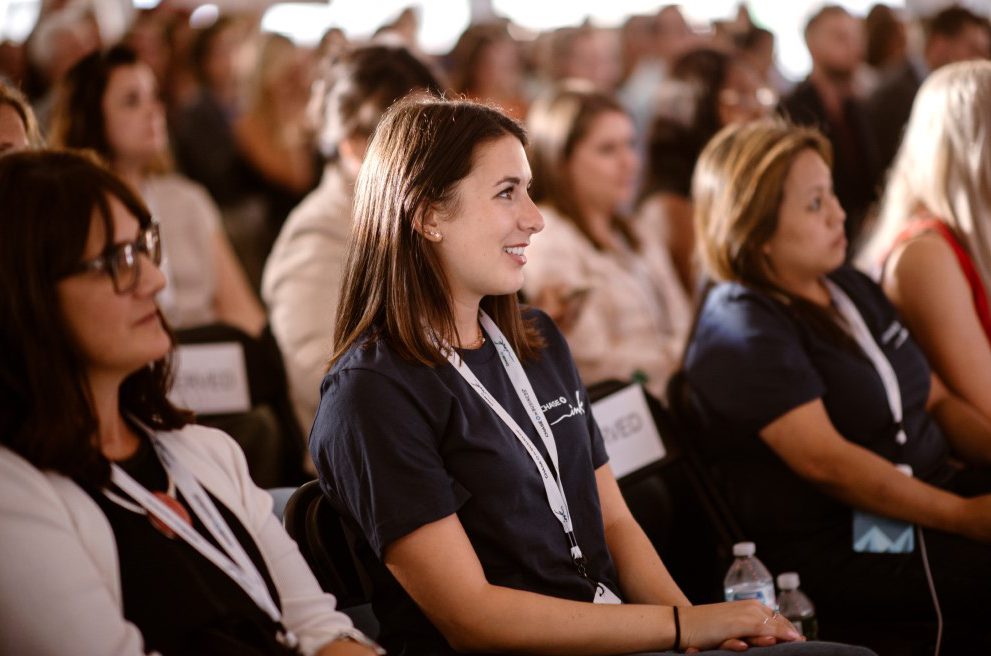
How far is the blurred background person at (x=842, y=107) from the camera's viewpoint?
5535 millimetres

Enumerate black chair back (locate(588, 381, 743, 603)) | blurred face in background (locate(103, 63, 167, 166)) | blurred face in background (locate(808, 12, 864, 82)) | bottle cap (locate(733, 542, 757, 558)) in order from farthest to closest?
blurred face in background (locate(808, 12, 864, 82)), blurred face in background (locate(103, 63, 167, 166)), black chair back (locate(588, 381, 743, 603)), bottle cap (locate(733, 542, 757, 558))

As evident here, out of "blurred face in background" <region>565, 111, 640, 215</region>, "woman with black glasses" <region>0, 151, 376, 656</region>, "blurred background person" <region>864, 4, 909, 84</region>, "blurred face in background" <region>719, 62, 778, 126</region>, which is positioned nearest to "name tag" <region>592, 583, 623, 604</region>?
"woman with black glasses" <region>0, 151, 376, 656</region>

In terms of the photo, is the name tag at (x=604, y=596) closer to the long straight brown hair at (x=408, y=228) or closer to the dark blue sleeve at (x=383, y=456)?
the dark blue sleeve at (x=383, y=456)

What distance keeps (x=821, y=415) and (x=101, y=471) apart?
1555 mm

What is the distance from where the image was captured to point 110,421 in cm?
153

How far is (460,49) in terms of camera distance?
20.2 ft

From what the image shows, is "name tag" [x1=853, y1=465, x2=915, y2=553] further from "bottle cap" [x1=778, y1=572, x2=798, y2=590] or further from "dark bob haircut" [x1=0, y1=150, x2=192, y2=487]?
"dark bob haircut" [x1=0, y1=150, x2=192, y2=487]

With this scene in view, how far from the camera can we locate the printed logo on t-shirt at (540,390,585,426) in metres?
1.93

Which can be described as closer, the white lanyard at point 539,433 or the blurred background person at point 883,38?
the white lanyard at point 539,433

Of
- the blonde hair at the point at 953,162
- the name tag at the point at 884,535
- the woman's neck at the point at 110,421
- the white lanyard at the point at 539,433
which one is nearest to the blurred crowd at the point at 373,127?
the blonde hair at the point at 953,162

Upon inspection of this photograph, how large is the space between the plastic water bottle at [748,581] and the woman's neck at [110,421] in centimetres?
130

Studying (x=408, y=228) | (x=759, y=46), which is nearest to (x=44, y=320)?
(x=408, y=228)

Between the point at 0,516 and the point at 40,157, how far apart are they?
0.47 m

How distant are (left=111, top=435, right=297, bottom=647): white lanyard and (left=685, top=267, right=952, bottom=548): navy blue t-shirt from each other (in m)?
1.23
